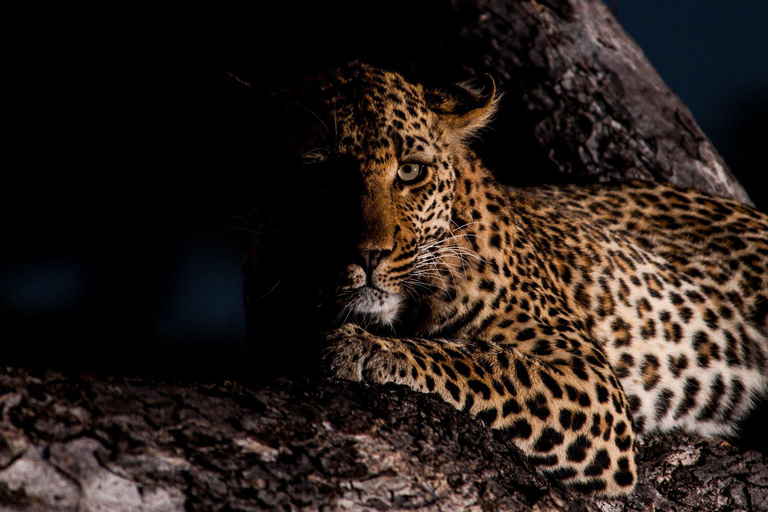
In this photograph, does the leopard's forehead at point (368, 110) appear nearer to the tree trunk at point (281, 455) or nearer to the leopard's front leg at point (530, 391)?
the leopard's front leg at point (530, 391)

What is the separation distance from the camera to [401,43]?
28.3 ft

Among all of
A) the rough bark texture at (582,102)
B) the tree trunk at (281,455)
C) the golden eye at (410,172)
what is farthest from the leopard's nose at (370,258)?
the rough bark texture at (582,102)

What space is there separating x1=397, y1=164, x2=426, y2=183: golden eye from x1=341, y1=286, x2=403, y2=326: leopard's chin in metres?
0.71

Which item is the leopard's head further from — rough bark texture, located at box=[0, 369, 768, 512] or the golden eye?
rough bark texture, located at box=[0, 369, 768, 512]

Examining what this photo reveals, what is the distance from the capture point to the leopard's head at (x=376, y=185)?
4.51m

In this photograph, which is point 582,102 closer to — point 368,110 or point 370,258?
point 368,110

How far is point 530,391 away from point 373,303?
103 centimetres

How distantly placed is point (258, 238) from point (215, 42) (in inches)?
155

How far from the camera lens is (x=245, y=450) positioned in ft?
9.74

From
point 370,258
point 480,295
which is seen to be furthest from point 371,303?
point 480,295

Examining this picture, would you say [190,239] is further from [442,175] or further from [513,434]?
[513,434]

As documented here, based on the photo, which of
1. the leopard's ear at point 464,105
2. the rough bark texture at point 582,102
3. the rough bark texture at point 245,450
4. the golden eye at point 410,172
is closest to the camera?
the rough bark texture at point 245,450

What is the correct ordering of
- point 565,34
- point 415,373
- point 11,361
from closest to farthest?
point 11,361, point 415,373, point 565,34

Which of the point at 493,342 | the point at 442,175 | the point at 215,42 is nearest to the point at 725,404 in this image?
the point at 493,342
